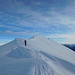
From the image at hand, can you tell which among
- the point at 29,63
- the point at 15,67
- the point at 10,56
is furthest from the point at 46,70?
the point at 10,56

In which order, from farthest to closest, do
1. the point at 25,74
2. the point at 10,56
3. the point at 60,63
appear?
1. the point at 10,56
2. the point at 60,63
3. the point at 25,74

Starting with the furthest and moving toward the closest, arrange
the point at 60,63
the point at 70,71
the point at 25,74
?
the point at 60,63
the point at 70,71
the point at 25,74

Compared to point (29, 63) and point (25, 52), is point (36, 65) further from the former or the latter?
point (25, 52)

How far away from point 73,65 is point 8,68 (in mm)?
7724

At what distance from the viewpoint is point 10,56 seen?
18641mm

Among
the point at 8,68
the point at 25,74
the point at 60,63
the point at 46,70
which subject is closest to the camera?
the point at 25,74

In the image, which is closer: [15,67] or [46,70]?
[46,70]

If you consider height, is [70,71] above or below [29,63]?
below

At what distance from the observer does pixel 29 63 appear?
14.8 m

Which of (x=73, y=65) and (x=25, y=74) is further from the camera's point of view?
(x=73, y=65)

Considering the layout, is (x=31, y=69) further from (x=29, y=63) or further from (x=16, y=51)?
(x=16, y=51)

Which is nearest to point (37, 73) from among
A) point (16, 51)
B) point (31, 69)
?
point (31, 69)

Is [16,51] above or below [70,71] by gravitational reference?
above

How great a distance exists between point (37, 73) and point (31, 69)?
790 millimetres
